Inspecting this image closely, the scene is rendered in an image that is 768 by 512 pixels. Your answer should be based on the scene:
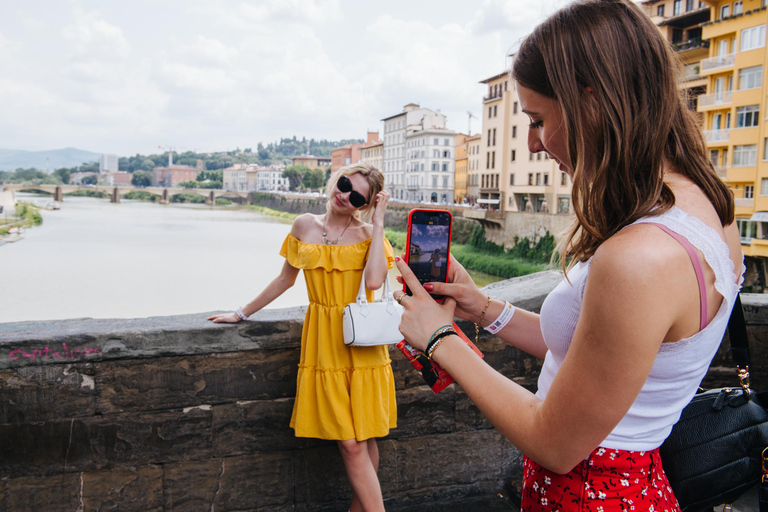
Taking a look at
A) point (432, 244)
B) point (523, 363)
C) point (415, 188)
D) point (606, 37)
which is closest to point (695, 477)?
point (432, 244)

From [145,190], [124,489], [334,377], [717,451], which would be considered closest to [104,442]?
[124,489]

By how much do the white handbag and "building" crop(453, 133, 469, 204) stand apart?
130ft

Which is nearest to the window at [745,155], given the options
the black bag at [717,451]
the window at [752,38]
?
the window at [752,38]

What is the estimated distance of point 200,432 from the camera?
5.84 feet

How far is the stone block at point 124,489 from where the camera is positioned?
1.70 m

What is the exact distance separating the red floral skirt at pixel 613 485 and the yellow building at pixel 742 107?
20058 millimetres

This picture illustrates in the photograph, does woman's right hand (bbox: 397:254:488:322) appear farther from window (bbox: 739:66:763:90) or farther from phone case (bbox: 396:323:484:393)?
window (bbox: 739:66:763:90)

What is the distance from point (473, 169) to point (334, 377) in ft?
122

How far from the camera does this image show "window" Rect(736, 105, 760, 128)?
62.8 ft

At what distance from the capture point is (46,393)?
5.36 ft

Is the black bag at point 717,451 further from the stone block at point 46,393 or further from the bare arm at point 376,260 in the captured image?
the stone block at point 46,393

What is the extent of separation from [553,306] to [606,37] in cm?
35

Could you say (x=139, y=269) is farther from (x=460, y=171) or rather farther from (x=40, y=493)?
(x=460, y=171)

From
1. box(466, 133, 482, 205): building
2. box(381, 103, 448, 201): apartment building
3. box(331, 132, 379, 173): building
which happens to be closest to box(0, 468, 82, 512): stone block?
box(466, 133, 482, 205): building
